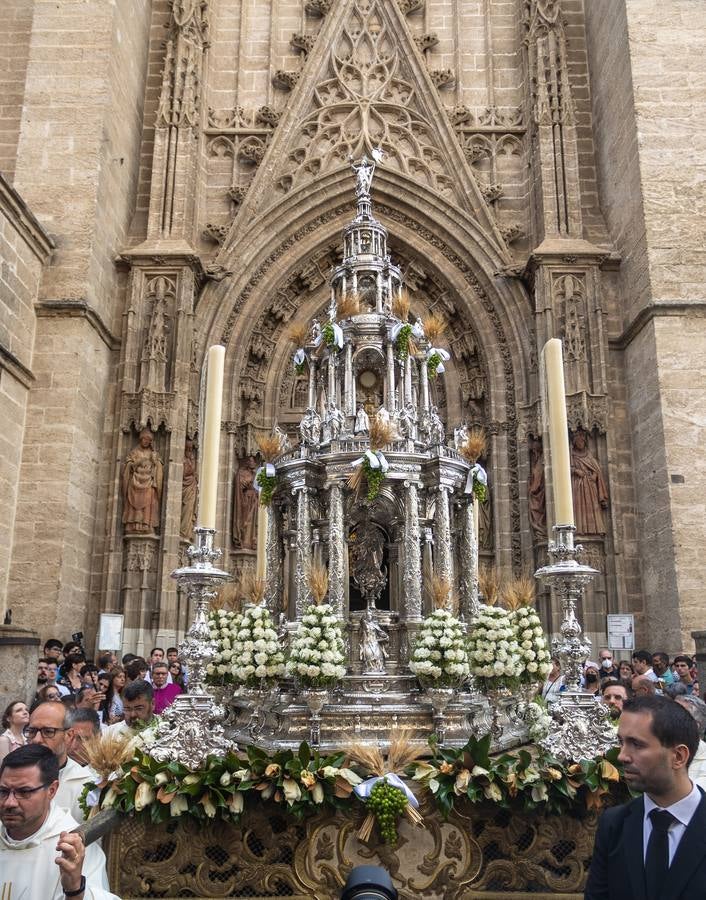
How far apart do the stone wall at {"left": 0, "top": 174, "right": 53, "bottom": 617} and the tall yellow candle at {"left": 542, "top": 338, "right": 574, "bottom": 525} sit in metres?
9.39

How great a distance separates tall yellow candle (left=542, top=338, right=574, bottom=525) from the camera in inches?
219

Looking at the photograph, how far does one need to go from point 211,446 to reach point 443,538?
94.5 inches

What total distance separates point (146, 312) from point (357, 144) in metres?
6.10

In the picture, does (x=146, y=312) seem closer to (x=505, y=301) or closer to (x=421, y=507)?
(x=505, y=301)

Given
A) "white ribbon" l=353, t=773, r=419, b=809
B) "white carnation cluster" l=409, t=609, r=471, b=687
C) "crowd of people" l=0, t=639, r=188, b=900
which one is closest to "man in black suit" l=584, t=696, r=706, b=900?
"white ribbon" l=353, t=773, r=419, b=809

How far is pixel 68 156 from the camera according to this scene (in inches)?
571

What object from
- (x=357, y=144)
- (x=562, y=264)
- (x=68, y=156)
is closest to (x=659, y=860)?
(x=562, y=264)

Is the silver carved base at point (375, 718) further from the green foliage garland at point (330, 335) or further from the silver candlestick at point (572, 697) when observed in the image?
the green foliage garland at point (330, 335)

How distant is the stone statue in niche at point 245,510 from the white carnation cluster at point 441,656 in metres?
9.43

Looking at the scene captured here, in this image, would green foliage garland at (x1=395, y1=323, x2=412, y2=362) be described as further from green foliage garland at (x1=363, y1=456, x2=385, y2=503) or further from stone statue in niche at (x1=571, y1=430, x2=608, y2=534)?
stone statue in niche at (x1=571, y1=430, x2=608, y2=534)

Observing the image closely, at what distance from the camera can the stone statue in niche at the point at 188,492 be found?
14578mm

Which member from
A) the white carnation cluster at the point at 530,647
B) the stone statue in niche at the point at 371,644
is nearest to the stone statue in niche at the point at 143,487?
the stone statue in niche at the point at 371,644

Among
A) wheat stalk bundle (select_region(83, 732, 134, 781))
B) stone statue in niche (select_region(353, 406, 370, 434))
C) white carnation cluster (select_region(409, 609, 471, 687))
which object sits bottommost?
wheat stalk bundle (select_region(83, 732, 134, 781))

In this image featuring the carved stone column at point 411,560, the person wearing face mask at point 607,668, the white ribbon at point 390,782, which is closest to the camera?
the white ribbon at point 390,782
